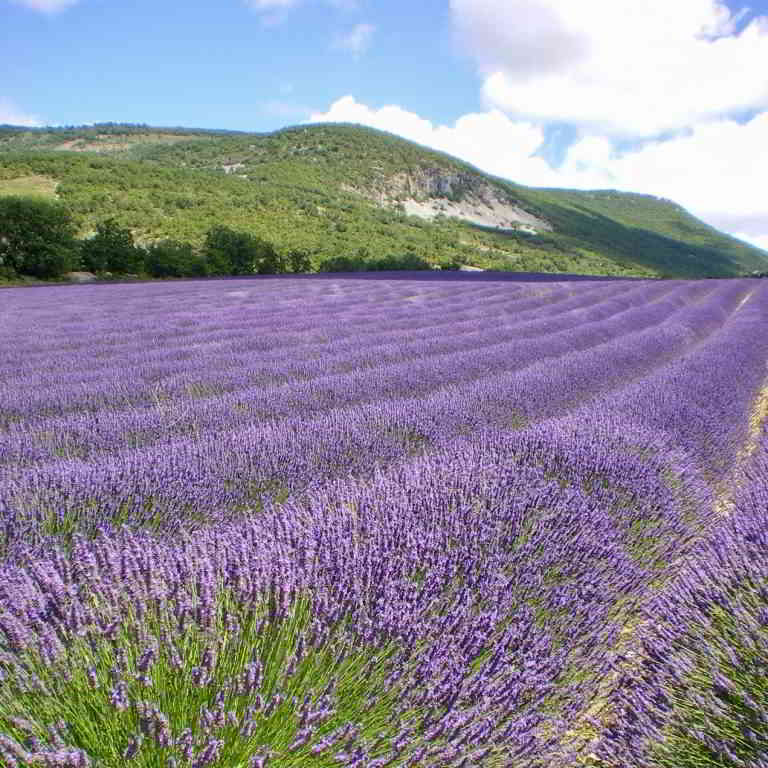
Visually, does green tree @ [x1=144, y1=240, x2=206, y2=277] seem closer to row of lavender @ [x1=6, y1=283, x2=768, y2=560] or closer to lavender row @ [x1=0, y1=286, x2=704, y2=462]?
lavender row @ [x1=0, y1=286, x2=704, y2=462]

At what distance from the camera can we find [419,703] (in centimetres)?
95

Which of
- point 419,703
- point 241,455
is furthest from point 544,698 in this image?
point 241,455

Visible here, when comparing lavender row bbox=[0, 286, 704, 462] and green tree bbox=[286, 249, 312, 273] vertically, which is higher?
green tree bbox=[286, 249, 312, 273]

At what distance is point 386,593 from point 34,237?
1687cm

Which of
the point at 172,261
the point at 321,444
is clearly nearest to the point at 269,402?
the point at 321,444

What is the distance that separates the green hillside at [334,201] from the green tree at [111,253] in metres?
7.37

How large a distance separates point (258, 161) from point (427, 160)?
23950 mm

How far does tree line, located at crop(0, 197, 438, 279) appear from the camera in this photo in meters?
14.0

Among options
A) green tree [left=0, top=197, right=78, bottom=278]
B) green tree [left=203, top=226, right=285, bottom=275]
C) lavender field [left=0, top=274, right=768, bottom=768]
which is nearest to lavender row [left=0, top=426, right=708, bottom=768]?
lavender field [left=0, top=274, right=768, bottom=768]

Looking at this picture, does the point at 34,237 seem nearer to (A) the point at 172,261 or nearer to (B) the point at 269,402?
(A) the point at 172,261

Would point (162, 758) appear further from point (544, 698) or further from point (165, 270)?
point (165, 270)

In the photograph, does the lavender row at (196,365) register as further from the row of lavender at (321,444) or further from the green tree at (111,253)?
the green tree at (111,253)

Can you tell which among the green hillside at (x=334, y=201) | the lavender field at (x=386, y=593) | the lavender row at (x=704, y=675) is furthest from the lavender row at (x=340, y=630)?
the green hillside at (x=334, y=201)

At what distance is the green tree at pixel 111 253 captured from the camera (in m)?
16.1
